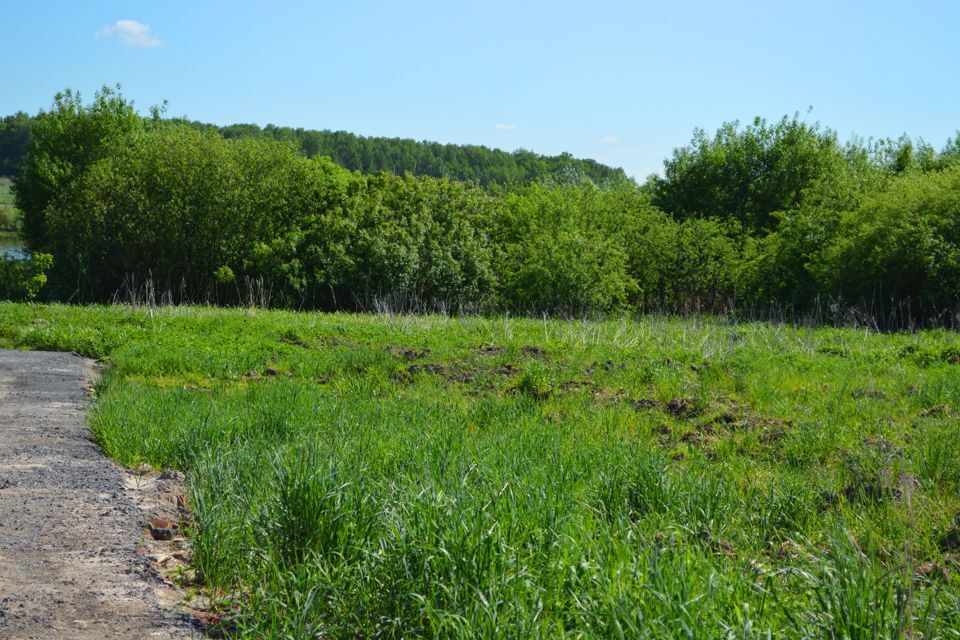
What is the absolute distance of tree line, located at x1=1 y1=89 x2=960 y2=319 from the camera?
102 feet

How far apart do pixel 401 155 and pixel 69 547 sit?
119034 millimetres

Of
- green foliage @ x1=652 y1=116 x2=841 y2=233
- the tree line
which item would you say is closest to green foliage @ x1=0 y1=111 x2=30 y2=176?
the tree line

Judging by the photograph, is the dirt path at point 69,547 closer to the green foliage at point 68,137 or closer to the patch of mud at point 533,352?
the patch of mud at point 533,352

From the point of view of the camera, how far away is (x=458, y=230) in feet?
115

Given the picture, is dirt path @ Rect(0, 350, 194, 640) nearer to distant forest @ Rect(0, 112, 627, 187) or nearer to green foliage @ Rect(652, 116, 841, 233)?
green foliage @ Rect(652, 116, 841, 233)

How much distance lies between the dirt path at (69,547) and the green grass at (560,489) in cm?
35

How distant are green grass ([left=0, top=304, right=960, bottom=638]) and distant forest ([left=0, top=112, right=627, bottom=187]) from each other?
304ft

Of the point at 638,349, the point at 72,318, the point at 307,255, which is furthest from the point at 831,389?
the point at 307,255

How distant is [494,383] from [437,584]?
25.9ft

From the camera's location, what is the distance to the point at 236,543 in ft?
14.8

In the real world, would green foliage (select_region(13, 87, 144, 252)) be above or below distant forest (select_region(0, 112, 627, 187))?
below

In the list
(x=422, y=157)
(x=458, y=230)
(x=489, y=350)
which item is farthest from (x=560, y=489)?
(x=422, y=157)

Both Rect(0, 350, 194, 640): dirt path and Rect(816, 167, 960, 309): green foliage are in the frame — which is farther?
Rect(816, 167, 960, 309): green foliage

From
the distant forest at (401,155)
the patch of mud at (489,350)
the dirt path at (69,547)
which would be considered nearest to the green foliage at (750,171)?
the patch of mud at (489,350)
